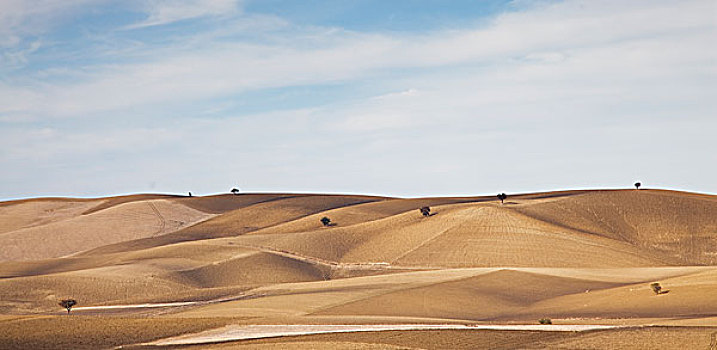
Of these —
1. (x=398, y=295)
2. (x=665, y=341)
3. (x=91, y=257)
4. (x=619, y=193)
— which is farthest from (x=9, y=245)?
(x=665, y=341)

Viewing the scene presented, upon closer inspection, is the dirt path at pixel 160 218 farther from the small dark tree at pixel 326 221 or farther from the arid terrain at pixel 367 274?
the small dark tree at pixel 326 221

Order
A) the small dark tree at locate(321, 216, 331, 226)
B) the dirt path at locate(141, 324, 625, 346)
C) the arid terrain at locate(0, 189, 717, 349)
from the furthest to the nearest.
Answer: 1. the small dark tree at locate(321, 216, 331, 226)
2. the arid terrain at locate(0, 189, 717, 349)
3. the dirt path at locate(141, 324, 625, 346)

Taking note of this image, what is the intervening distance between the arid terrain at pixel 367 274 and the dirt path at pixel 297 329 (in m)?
0.14

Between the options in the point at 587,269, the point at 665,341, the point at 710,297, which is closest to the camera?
the point at 665,341

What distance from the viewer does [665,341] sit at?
3125 centimetres

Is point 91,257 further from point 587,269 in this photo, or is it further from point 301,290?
point 587,269

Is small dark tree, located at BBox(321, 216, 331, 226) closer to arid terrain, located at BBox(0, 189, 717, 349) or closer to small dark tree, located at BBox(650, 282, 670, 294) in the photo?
arid terrain, located at BBox(0, 189, 717, 349)

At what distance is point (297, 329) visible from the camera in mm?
37875

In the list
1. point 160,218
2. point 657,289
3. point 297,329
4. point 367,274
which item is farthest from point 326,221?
point 297,329

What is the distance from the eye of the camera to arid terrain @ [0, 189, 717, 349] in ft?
117

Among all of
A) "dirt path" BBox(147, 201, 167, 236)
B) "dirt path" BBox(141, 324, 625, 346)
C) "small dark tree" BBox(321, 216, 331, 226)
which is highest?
"dirt path" BBox(147, 201, 167, 236)

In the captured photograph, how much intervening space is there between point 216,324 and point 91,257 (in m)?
55.1

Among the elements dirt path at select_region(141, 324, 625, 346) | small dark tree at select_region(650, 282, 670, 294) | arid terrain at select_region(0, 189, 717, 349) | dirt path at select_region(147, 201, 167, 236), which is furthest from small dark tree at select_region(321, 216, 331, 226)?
dirt path at select_region(141, 324, 625, 346)

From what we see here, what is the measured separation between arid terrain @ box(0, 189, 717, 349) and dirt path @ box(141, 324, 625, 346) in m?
0.14
